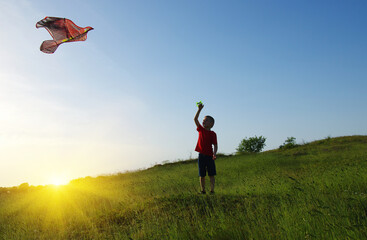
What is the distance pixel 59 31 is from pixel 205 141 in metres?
5.06

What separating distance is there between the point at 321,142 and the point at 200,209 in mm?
25745

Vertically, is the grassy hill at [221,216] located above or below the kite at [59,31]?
below

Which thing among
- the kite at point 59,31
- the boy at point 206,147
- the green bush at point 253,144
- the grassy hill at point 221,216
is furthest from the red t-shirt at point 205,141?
the green bush at point 253,144

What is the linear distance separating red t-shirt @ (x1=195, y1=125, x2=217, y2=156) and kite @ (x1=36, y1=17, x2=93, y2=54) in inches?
161

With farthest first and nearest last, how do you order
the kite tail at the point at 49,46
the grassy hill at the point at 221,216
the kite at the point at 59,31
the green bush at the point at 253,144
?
the green bush at the point at 253,144 → the kite at the point at 59,31 → the kite tail at the point at 49,46 → the grassy hill at the point at 221,216

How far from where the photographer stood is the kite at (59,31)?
7223mm

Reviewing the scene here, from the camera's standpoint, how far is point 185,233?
4.59 m

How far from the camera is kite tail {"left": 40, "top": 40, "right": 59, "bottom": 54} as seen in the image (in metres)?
7.11

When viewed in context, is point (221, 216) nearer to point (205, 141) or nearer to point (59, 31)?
point (205, 141)

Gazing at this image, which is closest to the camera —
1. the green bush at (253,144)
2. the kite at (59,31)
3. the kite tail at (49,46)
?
the kite tail at (49,46)

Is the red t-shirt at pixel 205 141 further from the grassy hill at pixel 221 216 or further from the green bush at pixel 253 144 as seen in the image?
the green bush at pixel 253 144

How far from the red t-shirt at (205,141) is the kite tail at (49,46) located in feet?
14.7

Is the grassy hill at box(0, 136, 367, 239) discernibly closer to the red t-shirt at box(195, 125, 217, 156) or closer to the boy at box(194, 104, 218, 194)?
the boy at box(194, 104, 218, 194)

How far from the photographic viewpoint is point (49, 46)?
721cm
